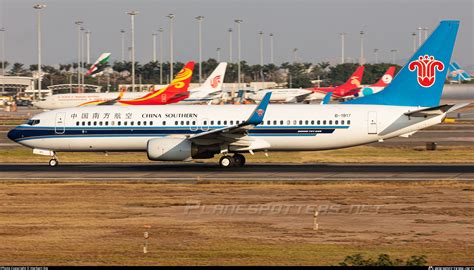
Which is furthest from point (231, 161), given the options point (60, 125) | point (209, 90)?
point (209, 90)

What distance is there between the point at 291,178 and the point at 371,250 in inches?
624

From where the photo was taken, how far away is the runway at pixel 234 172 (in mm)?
37531

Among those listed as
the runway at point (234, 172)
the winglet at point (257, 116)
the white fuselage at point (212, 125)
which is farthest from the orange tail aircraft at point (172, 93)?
the winglet at point (257, 116)

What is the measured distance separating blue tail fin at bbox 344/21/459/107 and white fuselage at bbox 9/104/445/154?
2.29 ft

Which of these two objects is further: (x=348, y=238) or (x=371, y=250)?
(x=348, y=238)

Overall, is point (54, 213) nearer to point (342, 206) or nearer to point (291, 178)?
point (342, 206)

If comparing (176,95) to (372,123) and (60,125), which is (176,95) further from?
(372,123)

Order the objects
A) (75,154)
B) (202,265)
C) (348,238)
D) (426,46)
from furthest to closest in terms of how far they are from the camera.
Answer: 1. (75,154)
2. (426,46)
3. (348,238)
4. (202,265)

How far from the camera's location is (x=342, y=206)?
29.2 metres

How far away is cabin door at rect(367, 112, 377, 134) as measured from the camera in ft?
136

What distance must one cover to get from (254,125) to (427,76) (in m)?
9.65

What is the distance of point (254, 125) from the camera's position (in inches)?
1580

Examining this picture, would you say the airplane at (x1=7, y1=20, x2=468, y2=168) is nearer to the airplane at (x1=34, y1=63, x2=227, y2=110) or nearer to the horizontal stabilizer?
the horizontal stabilizer

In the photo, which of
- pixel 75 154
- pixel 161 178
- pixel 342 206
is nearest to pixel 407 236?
pixel 342 206
